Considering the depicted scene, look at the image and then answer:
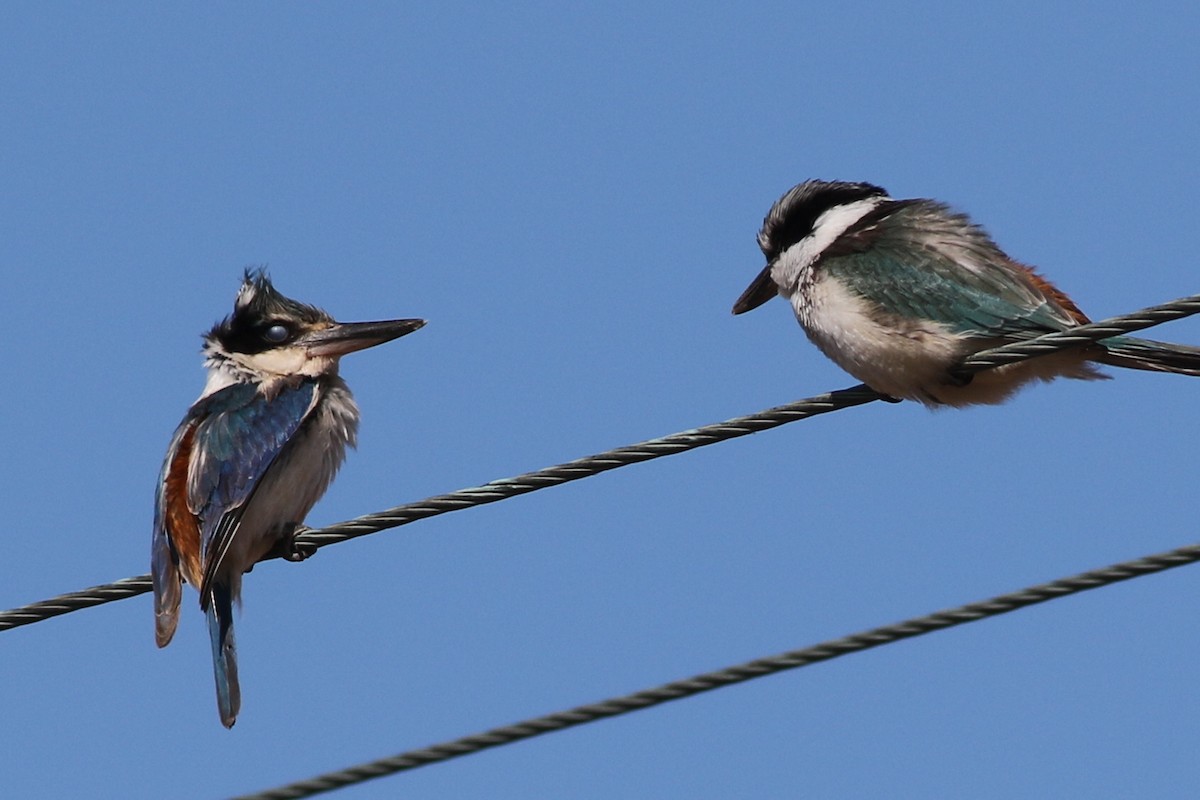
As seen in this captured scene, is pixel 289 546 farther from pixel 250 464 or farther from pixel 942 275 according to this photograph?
pixel 942 275

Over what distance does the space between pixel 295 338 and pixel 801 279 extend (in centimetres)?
201

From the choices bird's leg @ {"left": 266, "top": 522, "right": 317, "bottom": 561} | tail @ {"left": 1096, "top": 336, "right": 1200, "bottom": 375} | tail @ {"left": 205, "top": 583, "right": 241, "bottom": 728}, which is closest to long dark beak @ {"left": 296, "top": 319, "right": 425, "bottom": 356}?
bird's leg @ {"left": 266, "top": 522, "right": 317, "bottom": 561}

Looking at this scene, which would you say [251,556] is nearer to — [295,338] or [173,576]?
[173,576]

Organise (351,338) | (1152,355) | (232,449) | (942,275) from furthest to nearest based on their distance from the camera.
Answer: (351,338) → (232,449) → (942,275) → (1152,355)

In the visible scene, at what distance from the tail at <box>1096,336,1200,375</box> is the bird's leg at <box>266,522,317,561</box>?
9.13 ft

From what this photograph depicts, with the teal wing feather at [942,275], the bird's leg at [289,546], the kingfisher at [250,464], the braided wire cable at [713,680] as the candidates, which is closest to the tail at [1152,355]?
the teal wing feather at [942,275]

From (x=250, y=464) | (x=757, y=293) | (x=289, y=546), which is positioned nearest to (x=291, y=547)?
(x=289, y=546)

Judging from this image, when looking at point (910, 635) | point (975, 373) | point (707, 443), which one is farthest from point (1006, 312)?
point (910, 635)

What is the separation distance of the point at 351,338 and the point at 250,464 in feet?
2.97

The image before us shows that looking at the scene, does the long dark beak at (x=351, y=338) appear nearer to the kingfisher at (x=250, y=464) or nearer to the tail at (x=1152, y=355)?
the kingfisher at (x=250, y=464)

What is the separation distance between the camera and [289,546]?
6.60 meters

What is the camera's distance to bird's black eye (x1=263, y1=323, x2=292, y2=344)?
24.2 ft

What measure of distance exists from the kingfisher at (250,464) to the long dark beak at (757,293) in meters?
1.38

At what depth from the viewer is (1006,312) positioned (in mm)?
6188
